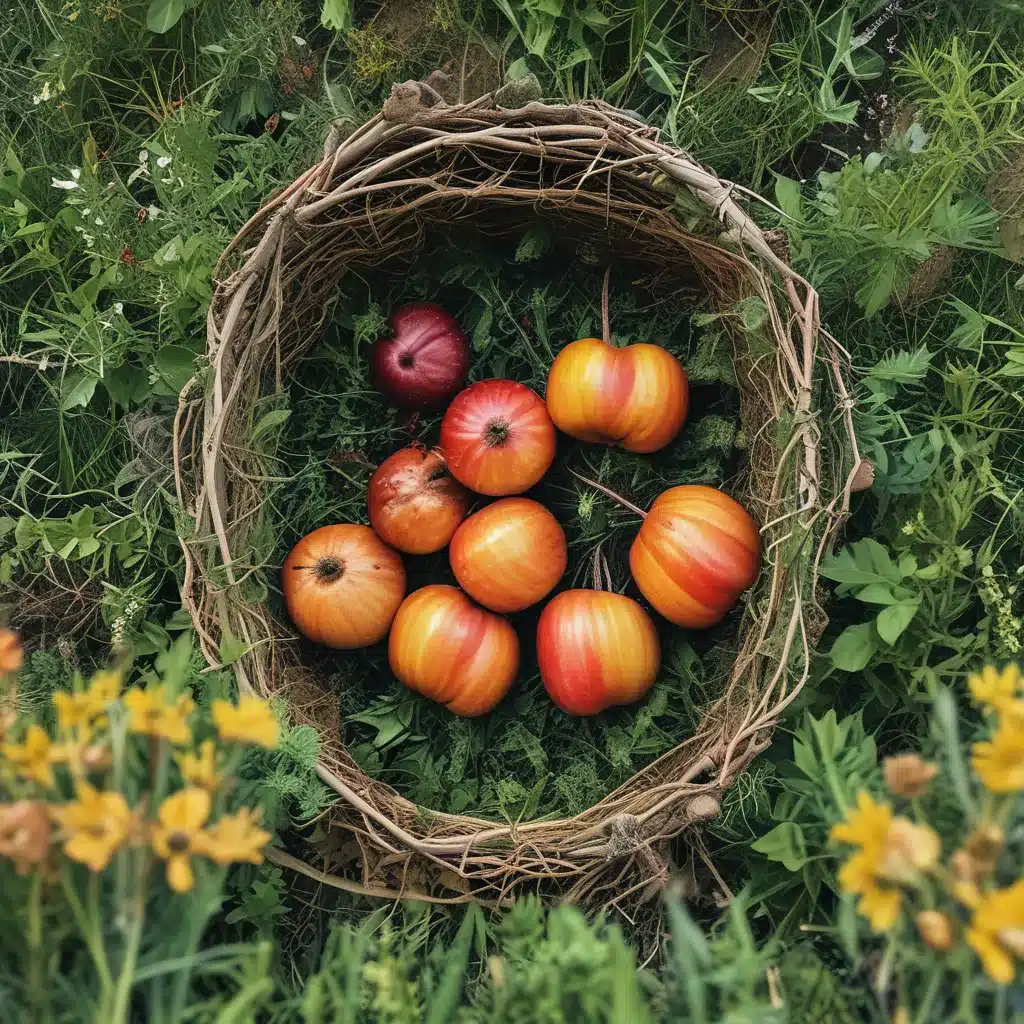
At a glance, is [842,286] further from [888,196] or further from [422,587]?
[422,587]

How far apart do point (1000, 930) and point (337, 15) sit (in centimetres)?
151

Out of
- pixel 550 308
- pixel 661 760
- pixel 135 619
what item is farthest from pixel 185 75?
pixel 661 760

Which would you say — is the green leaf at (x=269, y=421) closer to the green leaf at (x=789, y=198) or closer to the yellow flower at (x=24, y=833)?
the yellow flower at (x=24, y=833)

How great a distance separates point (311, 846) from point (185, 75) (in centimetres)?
140

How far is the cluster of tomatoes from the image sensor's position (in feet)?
4.59

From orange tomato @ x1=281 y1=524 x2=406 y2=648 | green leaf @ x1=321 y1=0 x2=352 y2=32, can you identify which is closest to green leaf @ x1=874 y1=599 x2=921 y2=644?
orange tomato @ x1=281 y1=524 x2=406 y2=648

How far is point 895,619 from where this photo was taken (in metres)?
1.25

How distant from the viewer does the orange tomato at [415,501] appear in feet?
4.96

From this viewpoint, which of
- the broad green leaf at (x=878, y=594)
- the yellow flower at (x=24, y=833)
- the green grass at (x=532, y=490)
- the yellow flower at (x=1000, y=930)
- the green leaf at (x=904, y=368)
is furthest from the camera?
the green grass at (x=532, y=490)

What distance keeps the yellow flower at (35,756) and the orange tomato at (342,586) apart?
2.39 ft

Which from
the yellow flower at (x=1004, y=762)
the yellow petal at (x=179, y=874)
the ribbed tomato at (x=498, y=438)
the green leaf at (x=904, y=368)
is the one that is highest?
the yellow flower at (x=1004, y=762)

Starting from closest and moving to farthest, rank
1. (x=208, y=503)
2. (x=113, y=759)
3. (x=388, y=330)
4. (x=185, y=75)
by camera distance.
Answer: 1. (x=113, y=759)
2. (x=208, y=503)
3. (x=388, y=330)
4. (x=185, y=75)

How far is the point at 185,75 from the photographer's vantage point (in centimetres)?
165

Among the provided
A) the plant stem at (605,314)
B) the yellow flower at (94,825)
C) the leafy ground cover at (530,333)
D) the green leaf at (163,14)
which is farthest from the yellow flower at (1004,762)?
the green leaf at (163,14)
